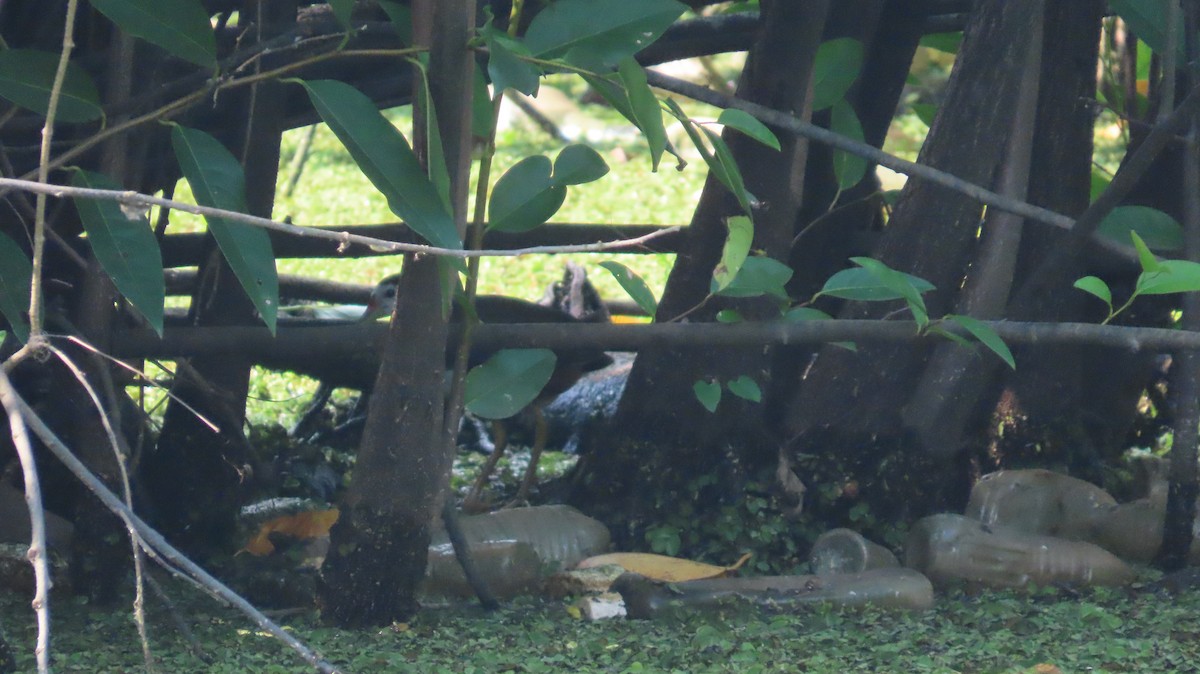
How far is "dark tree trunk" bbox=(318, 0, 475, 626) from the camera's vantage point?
1.87m

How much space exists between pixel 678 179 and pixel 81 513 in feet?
17.7

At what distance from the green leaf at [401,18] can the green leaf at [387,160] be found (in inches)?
8.8

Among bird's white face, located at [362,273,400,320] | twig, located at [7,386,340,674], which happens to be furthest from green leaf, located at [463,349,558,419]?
bird's white face, located at [362,273,400,320]

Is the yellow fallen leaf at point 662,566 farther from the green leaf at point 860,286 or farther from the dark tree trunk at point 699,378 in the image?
the green leaf at point 860,286

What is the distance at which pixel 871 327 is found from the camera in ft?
7.02

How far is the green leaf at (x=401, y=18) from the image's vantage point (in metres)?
1.84

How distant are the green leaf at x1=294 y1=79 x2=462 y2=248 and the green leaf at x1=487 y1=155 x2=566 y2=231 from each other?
0.29 metres

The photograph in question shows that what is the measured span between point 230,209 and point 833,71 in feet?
3.70

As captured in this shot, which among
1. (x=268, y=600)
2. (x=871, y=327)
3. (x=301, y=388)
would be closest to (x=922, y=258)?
(x=871, y=327)

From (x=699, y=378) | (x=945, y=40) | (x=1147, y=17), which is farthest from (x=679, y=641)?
(x=945, y=40)

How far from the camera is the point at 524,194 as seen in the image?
1941mm

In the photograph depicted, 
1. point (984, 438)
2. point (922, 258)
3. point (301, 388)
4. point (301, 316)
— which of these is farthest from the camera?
point (301, 388)

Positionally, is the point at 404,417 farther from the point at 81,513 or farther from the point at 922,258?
the point at 922,258

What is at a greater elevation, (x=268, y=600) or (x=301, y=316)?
(x=301, y=316)
